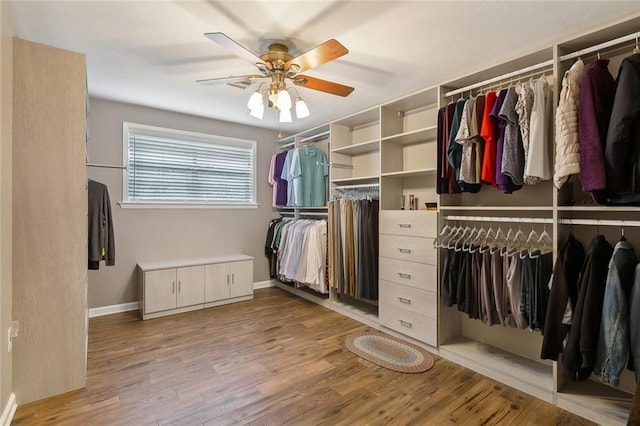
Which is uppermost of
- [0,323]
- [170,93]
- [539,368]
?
[170,93]

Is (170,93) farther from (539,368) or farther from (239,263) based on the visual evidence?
(539,368)

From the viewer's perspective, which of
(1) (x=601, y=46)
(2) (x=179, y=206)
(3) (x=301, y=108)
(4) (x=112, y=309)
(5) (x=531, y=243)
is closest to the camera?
(1) (x=601, y=46)

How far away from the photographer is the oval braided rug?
95.2 inches

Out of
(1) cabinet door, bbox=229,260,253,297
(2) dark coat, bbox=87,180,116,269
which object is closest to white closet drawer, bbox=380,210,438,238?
(1) cabinet door, bbox=229,260,253,297

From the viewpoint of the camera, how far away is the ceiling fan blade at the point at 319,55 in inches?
66.5

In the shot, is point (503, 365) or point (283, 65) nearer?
point (283, 65)

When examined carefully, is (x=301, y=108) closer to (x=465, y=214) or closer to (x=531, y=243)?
(x=465, y=214)

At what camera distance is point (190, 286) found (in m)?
3.63

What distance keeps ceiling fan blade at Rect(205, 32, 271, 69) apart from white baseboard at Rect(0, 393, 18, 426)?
233 centimetres

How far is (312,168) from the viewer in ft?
13.3

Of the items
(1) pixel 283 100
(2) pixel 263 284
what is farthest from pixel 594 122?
(2) pixel 263 284

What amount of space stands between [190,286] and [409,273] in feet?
8.30

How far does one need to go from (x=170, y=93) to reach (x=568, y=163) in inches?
136

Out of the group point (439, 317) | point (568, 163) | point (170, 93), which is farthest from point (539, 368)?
point (170, 93)
